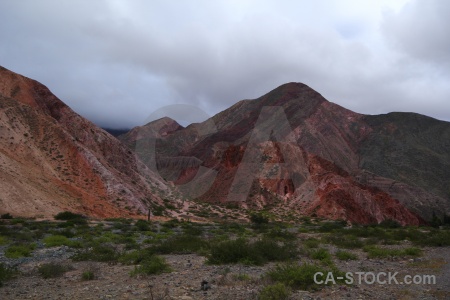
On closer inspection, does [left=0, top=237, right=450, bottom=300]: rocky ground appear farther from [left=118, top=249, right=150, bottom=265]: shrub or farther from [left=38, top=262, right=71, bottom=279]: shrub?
[left=118, top=249, right=150, bottom=265]: shrub

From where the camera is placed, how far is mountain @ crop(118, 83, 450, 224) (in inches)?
2276

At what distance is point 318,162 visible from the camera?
68.9 meters

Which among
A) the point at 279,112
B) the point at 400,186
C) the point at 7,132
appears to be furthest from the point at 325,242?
the point at 279,112

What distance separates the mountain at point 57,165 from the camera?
3469 cm

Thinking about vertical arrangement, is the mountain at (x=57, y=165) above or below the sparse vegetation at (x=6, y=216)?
above

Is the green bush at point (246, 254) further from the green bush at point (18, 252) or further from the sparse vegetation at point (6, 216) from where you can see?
the sparse vegetation at point (6, 216)

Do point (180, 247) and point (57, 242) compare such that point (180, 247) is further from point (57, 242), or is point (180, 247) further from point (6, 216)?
point (6, 216)

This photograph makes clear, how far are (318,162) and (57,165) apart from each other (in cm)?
4622

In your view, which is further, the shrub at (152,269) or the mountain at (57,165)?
the mountain at (57,165)

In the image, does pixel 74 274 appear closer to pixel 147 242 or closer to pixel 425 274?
pixel 147 242

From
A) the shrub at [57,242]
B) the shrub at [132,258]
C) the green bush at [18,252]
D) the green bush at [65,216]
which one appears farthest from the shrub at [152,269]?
the green bush at [65,216]

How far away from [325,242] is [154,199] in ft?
115

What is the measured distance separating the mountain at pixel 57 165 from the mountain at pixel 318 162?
17.6 meters

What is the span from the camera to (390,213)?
56.6 m
